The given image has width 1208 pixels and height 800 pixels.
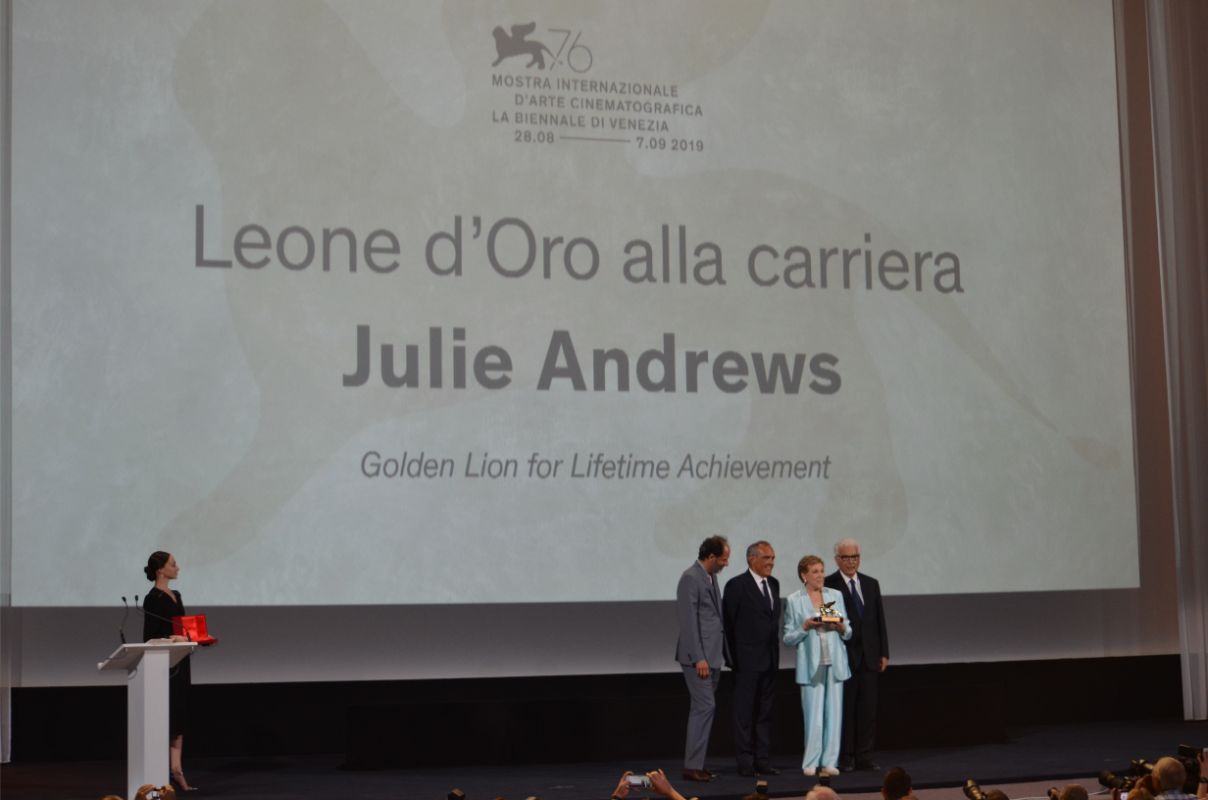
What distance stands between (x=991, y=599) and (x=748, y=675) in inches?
124

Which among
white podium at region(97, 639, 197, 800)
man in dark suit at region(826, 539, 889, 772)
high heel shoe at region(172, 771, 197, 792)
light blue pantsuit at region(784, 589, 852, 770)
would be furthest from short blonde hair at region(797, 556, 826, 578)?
high heel shoe at region(172, 771, 197, 792)

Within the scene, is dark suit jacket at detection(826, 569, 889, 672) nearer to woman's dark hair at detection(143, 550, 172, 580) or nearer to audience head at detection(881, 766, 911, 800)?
woman's dark hair at detection(143, 550, 172, 580)

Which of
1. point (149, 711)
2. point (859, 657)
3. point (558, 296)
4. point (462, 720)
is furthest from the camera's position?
point (558, 296)

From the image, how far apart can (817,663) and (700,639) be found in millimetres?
626

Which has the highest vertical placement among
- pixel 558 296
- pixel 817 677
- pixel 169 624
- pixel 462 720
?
pixel 558 296

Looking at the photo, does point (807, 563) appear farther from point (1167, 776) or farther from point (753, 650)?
point (1167, 776)

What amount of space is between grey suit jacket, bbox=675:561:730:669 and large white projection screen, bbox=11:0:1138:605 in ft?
3.21

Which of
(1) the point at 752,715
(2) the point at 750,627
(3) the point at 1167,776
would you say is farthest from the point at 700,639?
(3) the point at 1167,776

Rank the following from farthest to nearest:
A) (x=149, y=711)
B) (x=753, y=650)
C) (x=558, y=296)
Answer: (x=558, y=296) < (x=753, y=650) < (x=149, y=711)

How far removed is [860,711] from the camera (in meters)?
7.38

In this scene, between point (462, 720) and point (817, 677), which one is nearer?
point (817, 677)

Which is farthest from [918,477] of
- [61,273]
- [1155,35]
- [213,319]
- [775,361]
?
[61,273]

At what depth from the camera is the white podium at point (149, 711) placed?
19.0ft

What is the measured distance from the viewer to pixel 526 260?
8047 mm
